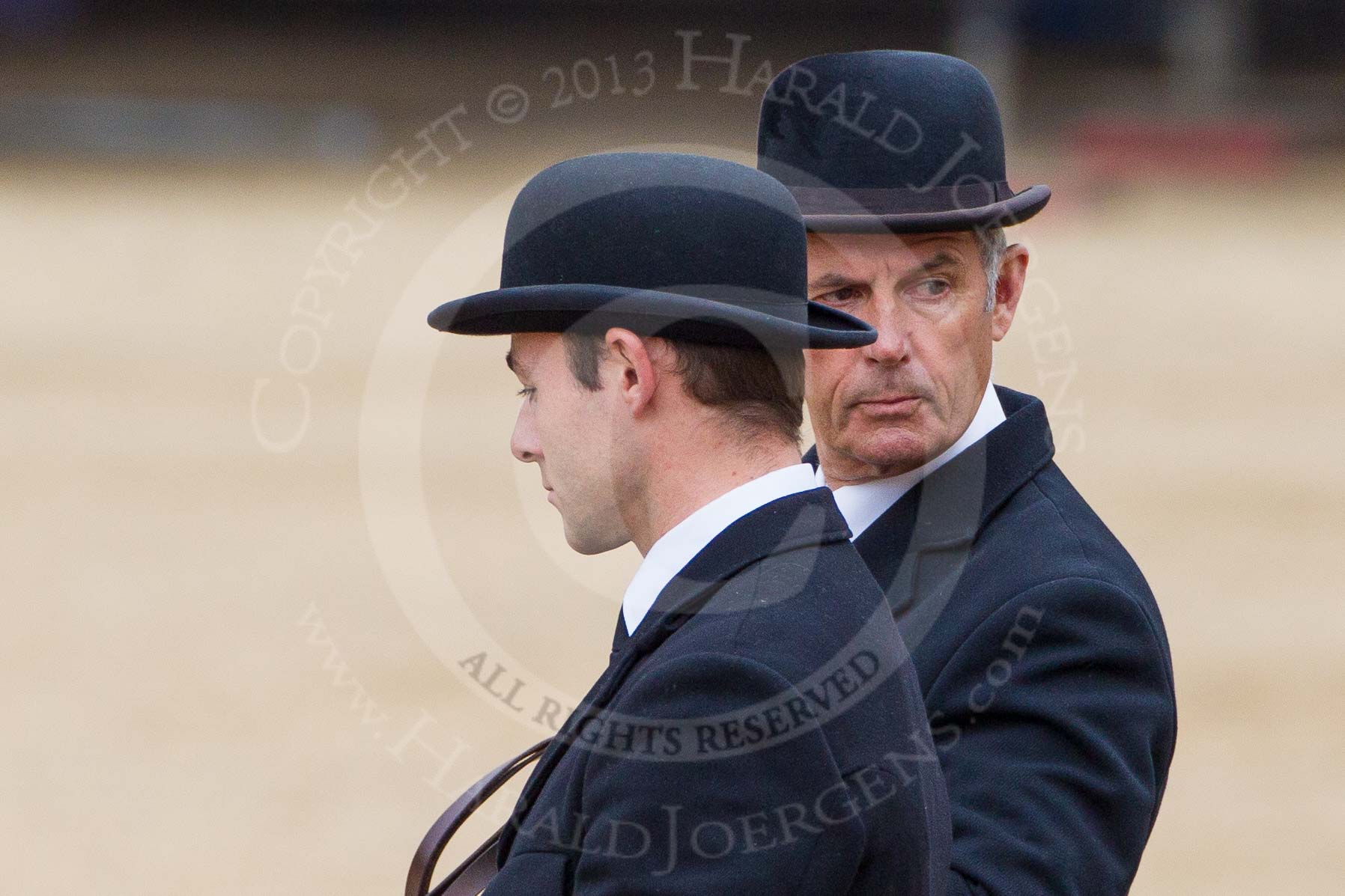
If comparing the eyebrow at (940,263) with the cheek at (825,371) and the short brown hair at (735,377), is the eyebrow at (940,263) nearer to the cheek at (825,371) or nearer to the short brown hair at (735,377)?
the cheek at (825,371)

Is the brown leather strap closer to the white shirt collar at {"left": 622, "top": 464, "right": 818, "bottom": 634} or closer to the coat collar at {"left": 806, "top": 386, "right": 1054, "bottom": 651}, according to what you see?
the white shirt collar at {"left": 622, "top": 464, "right": 818, "bottom": 634}

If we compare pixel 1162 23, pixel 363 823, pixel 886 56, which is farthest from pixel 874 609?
pixel 1162 23

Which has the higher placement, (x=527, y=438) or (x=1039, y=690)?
(x=527, y=438)

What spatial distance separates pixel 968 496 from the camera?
2312 mm

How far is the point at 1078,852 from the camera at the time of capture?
1.92 metres

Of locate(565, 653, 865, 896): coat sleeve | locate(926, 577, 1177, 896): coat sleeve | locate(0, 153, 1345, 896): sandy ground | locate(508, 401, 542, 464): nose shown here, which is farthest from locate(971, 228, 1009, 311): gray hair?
locate(0, 153, 1345, 896): sandy ground

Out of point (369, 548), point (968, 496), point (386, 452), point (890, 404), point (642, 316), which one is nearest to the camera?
point (642, 316)

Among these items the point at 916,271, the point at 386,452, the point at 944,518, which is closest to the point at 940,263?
the point at 916,271

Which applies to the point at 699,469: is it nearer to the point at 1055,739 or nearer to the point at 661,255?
the point at 661,255

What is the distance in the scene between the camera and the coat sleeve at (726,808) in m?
1.45

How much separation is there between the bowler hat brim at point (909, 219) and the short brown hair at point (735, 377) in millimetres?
766

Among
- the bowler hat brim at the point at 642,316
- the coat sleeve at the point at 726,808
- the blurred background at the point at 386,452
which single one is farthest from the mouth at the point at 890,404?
the blurred background at the point at 386,452

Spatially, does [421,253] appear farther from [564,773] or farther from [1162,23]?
[1162,23]

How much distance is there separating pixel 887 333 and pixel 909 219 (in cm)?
20
